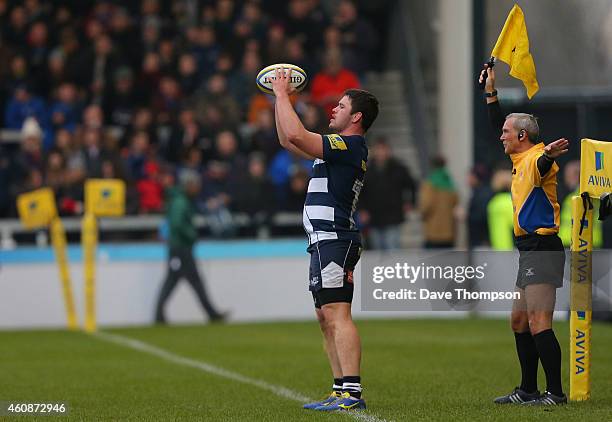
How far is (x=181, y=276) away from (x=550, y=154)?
12.1 meters

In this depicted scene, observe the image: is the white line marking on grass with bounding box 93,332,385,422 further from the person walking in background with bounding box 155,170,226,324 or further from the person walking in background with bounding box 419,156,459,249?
the person walking in background with bounding box 419,156,459,249

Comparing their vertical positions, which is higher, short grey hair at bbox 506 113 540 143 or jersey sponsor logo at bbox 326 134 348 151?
short grey hair at bbox 506 113 540 143

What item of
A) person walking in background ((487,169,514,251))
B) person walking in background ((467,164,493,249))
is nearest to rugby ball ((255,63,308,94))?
person walking in background ((487,169,514,251))

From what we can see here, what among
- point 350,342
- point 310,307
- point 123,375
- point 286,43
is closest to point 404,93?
point 286,43

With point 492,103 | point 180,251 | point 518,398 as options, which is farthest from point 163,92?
point 518,398

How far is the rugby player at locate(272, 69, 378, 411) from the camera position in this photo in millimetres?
8734

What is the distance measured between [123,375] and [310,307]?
9.13 m

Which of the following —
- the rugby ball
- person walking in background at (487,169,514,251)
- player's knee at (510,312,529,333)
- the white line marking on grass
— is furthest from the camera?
person walking in background at (487,169,514,251)

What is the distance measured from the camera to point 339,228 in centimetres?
891

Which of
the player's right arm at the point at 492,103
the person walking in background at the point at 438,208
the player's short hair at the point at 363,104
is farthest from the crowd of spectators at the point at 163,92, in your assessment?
the player's short hair at the point at 363,104

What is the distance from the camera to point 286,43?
947 inches

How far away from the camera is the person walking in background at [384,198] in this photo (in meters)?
21.6

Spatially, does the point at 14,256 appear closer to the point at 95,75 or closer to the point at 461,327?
the point at 95,75

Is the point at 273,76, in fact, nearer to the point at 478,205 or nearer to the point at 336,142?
the point at 336,142
